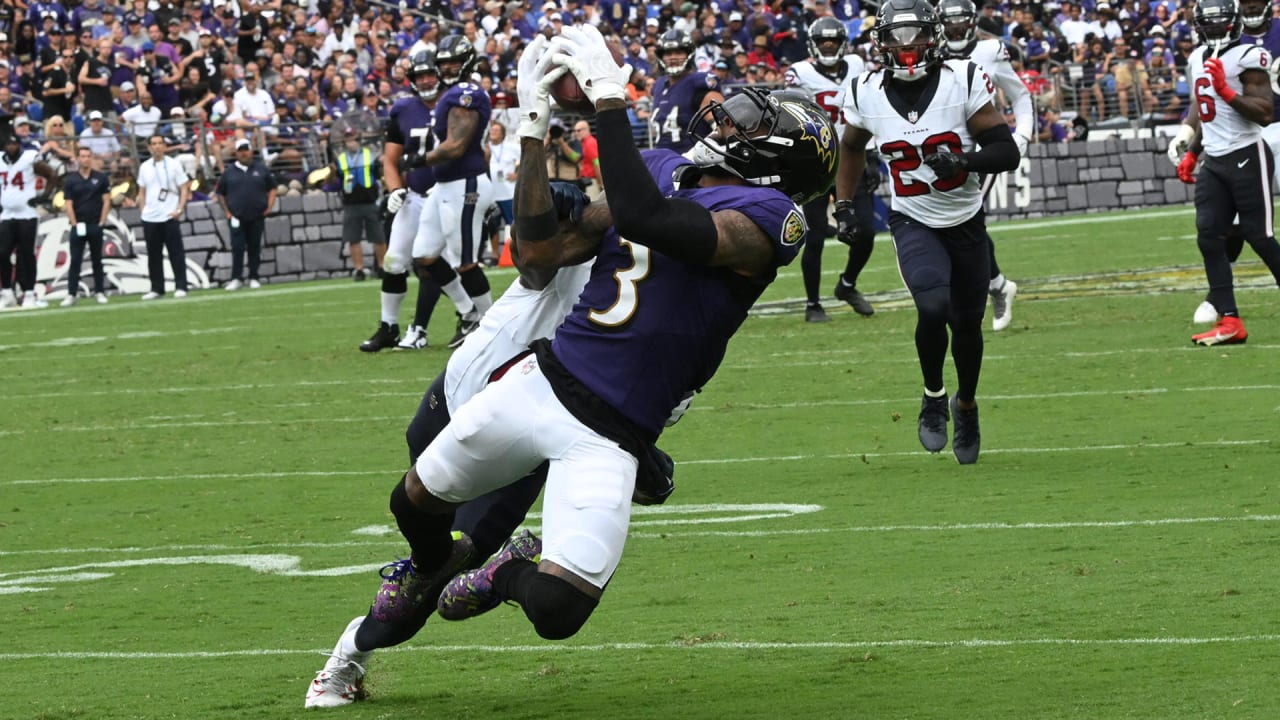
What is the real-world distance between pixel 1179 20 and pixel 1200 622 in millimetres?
25625

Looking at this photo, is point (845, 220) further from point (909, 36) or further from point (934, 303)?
point (934, 303)

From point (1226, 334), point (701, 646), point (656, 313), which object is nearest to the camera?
point (656, 313)

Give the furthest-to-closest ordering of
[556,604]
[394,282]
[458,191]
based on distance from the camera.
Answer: [394,282] < [458,191] < [556,604]

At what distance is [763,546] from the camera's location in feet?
22.4

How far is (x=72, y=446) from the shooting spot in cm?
1063

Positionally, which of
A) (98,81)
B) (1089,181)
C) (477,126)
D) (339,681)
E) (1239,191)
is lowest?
(1089,181)

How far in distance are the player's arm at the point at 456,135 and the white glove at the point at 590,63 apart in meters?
9.16

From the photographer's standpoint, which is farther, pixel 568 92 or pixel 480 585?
pixel 480 585

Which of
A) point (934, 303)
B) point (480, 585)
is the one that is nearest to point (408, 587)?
point (480, 585)

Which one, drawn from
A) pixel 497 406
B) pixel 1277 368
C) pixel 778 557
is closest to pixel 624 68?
pixel 497 406

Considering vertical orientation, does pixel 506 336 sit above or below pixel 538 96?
below

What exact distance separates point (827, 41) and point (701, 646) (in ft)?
32.2

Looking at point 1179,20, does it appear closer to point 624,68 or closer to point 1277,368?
point 1277,368

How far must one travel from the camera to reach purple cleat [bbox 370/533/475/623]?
4.79m
